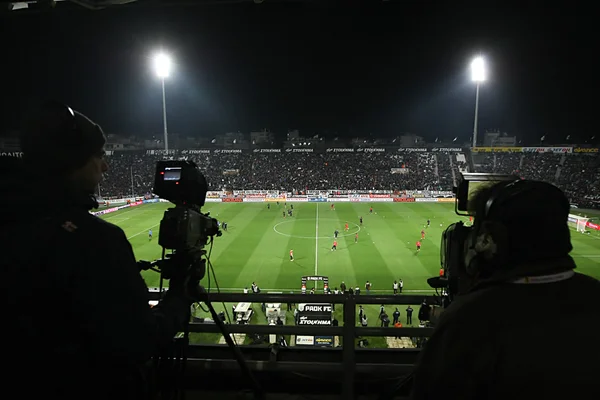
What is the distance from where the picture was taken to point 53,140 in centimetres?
140

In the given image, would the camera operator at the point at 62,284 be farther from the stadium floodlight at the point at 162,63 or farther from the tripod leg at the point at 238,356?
the stadium floodlight at the point at 162,63

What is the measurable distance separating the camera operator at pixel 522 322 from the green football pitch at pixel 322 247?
17.2 m

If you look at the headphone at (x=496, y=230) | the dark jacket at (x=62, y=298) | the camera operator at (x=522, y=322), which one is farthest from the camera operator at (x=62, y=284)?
the headphone at (x=496, y=230)

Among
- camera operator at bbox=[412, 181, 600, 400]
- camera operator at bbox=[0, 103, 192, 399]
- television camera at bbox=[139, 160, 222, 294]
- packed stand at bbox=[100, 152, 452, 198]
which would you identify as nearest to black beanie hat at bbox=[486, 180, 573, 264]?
camera operator at bbox=[412, 181, 600, 400]

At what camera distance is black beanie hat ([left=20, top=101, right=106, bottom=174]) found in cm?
140

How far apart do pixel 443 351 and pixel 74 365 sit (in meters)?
1.25

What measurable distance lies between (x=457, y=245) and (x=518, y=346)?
4.37 ft

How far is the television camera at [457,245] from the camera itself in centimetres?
221

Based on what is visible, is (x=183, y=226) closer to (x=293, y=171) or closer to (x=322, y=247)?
(x=322, y=247)

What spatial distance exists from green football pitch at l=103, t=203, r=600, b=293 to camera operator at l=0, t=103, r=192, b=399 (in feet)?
54.4

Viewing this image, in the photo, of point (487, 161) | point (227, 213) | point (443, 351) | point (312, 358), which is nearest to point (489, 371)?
point (443, 351)

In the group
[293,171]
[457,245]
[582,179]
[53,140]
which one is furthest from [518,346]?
[582,179]

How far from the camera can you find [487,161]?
57.4m

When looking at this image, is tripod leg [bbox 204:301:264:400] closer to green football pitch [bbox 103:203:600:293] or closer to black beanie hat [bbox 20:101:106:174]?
black beanie hat [bbox 20:101:106:174]
